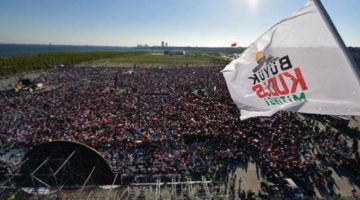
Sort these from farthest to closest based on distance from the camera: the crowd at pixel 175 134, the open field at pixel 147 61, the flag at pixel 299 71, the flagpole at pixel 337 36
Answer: the open field at pixel 147 61
the crowd at pixel 175 134
the flag at pixel 299 71
the flagpole at pixel 337 36

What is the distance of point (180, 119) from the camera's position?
35719 mm

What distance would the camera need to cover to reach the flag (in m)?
5.72

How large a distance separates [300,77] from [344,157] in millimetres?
22340

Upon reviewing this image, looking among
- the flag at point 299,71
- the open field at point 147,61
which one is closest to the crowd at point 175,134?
the flag at point 299,71

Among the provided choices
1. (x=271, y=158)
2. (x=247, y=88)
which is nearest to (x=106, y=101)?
(x=271, y=158)

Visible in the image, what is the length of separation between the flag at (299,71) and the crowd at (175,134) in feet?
52.9

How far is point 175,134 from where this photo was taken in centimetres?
3039

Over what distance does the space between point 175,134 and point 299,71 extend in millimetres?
24217

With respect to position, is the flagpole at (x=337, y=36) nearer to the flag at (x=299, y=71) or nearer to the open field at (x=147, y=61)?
the flag at (x=299, y=71)

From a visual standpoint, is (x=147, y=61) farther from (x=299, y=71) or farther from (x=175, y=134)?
(x=299, y=71)

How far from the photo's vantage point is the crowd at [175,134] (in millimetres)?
24109

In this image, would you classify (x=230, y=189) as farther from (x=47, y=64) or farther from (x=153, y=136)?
(x=47, y=64)

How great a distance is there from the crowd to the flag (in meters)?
16.1

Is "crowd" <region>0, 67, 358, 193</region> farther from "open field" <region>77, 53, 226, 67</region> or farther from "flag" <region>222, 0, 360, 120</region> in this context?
"open field" <region>77, 53, 226, 67</region>
